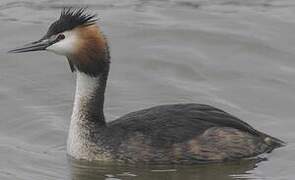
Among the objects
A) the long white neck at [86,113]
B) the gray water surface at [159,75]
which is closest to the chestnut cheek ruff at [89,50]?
the long white neck at [86,113]

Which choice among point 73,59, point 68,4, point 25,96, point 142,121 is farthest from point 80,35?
point 68,4

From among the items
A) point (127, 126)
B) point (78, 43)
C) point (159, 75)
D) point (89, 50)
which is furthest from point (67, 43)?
point (159, 75)

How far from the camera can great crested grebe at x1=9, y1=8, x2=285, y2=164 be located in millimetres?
10117

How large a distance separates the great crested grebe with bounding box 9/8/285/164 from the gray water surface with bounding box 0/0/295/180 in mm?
135

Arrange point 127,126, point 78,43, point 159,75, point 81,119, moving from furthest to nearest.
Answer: point 159,75 < point 81,119 < point 78,43 < point 127,126

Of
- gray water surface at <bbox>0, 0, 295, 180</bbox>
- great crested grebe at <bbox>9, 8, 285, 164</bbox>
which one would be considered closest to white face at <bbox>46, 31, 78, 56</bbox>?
great crested grebe at <bbox>9, 8, 285, 164</bbox>

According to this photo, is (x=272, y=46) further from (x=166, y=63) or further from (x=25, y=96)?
(x=25, y=96)

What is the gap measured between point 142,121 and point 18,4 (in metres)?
6.07

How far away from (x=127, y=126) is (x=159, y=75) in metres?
2.97

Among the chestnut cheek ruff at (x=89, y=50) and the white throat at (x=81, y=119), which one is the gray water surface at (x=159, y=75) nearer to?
the white throat at (x=81, y=119)

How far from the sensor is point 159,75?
42.9 feet

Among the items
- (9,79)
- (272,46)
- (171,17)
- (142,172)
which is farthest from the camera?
(171,17)

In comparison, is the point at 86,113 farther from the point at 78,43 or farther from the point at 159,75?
the point at 159,75

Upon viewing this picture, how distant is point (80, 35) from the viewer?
1027cm
